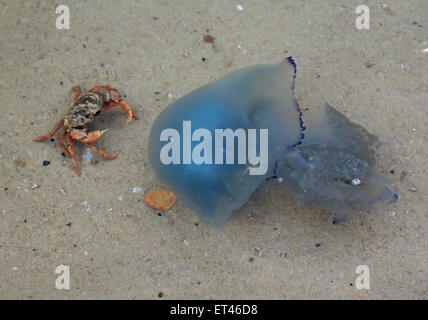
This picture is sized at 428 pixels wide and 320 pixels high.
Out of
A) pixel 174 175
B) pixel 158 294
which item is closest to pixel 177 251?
pixel 158 294

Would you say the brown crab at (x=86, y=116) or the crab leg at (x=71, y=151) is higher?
the brown crab at (x=86, y=116)

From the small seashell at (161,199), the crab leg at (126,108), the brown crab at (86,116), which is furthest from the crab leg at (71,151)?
the small seashell at (161,199)

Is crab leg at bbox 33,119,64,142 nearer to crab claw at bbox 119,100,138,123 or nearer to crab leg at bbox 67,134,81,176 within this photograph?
crab leg at bbox 67,134,81,176

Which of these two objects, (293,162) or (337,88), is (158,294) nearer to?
(293,162)

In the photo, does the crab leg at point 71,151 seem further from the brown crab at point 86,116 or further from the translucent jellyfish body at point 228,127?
the translucent jellyfish body at point 228,127

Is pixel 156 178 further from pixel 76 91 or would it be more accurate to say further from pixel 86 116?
pixel 76 91
